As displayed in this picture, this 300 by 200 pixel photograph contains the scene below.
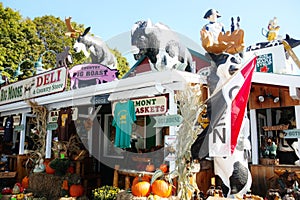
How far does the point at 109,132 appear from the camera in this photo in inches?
373

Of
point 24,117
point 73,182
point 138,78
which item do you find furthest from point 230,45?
point 24,117

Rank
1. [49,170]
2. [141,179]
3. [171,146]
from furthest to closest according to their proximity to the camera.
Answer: [49,170]
[141,179]
[171,146]

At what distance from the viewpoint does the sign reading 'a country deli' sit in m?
7.63

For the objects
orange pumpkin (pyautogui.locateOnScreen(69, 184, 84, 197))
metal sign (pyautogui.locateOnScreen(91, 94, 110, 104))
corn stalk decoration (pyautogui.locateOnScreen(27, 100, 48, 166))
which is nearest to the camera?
metal sign (pyautogui.locateOnScreen(91, 94, 110, 104))

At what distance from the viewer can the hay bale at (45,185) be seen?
6957 millimetres

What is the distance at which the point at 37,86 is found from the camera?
8.50m

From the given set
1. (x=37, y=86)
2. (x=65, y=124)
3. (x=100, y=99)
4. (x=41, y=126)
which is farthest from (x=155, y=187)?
(x=37, y=86)

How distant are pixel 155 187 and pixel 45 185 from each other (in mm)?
3494

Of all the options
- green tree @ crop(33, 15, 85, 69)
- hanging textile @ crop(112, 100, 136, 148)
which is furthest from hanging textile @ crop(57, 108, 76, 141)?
green tree @ crop(33, 15, 85, 69)

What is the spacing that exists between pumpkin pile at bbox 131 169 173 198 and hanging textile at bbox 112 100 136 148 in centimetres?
119

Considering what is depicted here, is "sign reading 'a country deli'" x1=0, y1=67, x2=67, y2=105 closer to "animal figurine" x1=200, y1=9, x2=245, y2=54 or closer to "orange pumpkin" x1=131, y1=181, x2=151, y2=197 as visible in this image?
"orange pumpkin" x1=131, y1=181, x2=151, y2=197

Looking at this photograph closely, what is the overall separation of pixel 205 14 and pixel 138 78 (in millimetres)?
2339

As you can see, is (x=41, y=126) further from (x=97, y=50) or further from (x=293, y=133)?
(x=293, y=133)

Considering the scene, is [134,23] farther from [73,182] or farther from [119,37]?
[73,182]
